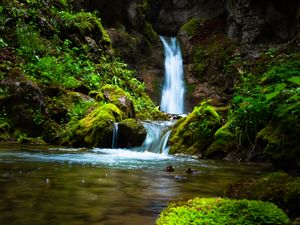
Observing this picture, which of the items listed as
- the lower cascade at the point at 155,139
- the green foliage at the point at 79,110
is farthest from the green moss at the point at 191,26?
the lower cascade at the point at 155,139

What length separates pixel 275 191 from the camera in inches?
171

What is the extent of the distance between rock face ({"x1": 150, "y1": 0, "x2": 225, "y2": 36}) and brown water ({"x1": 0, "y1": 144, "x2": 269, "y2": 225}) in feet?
87.5

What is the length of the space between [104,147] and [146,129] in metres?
1.80

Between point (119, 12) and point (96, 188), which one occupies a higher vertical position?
point (119, 12)

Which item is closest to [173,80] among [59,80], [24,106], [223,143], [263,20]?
[263,20]

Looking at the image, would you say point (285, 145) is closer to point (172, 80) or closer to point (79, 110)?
point (79, 110)

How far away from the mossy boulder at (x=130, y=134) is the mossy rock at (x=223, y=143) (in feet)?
8.62

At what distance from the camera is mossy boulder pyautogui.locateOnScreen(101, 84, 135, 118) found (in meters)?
16.0

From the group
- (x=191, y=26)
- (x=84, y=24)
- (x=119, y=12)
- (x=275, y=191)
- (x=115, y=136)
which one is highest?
(x=191, y=26)

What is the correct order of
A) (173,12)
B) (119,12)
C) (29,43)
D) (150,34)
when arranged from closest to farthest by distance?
(29,43) → (119,12) → (150,34) → (173,12)

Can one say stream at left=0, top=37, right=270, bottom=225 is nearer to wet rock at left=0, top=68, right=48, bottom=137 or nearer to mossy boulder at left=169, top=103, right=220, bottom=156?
mossy boulder at left=169, top=103, right=220, bottom=156

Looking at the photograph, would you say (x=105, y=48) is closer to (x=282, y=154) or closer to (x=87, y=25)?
(x=87, y=25)

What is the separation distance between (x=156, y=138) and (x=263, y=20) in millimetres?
18876

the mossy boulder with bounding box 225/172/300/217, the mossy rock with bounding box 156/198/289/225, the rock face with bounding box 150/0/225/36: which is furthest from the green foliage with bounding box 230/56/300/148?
the rock face with bounding box 150/0/225/36
